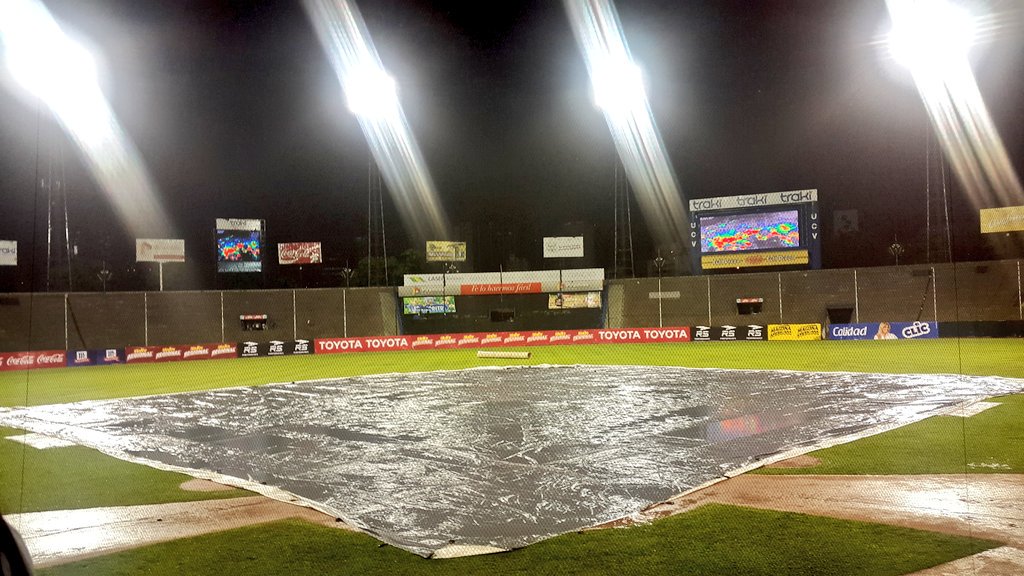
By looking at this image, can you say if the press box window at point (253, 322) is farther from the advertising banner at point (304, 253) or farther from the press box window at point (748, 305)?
the press box window at point (748, 305)

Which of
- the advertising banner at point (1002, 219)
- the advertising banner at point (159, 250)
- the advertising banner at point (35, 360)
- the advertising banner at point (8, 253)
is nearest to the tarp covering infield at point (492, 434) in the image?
the advertising banner at point (35, 360)

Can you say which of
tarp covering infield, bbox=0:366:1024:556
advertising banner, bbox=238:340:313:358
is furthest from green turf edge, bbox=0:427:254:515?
advertising banner, bbox=238:340:313:358

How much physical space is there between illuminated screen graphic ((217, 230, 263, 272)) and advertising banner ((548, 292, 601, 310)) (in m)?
17.1

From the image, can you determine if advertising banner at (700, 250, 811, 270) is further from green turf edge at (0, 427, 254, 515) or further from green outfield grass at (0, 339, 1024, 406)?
green turf edge at (0, 427, 254, 515)

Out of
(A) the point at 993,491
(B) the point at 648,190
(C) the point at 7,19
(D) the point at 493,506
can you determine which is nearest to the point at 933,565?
(A) the point at 993,491

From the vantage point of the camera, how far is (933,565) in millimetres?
4957

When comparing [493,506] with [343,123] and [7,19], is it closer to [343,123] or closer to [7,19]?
[7,19]

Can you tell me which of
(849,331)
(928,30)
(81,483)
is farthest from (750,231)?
(81,483)

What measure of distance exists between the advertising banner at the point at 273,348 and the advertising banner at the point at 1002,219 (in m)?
34.1

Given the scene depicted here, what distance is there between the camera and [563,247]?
43.5 m

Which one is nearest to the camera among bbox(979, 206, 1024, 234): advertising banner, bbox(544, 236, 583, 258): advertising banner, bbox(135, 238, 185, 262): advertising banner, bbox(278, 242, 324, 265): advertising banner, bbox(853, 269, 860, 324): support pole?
bbox(853, 269, 860, 324): support pole

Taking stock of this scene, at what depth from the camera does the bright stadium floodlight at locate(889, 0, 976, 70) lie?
72.3 feet

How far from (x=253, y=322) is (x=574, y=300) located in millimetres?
17498

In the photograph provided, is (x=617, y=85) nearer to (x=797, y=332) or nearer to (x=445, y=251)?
(x=797, y=332)
